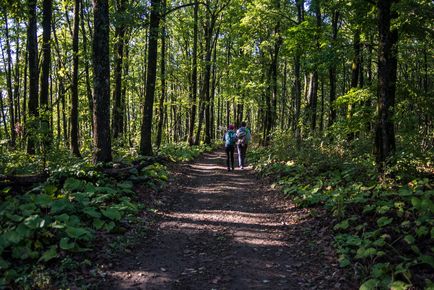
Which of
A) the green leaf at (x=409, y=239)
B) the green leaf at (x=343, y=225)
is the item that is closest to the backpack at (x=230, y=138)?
the green leaf at (x=343, y=225)

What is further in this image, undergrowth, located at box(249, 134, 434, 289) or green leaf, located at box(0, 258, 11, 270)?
green leaf, located at box(0, 258, 11, 270)

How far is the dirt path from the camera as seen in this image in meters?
5.19

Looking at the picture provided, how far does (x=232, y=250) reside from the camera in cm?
639

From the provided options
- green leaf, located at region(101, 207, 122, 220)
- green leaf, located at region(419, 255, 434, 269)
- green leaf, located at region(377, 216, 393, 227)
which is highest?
green leaf, located at region(377, 216, 393, 227)

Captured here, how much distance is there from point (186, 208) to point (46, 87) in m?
9.31

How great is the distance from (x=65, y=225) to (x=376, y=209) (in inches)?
219

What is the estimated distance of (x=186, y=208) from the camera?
9.38 metres

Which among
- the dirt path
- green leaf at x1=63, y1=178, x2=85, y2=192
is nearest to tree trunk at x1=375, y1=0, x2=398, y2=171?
the dirt path

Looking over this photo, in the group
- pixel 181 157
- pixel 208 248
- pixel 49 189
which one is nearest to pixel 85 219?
pixel 49 189

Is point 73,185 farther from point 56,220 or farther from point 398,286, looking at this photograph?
point 398,286

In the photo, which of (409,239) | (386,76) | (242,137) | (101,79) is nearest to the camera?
(409,239)

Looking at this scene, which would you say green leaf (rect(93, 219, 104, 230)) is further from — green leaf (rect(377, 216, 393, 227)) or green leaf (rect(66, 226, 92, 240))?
green leaf (rect(377, 216, 393, 227))

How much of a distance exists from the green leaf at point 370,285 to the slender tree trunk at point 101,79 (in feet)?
25.9

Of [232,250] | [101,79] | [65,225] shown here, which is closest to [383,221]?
[232,250]
